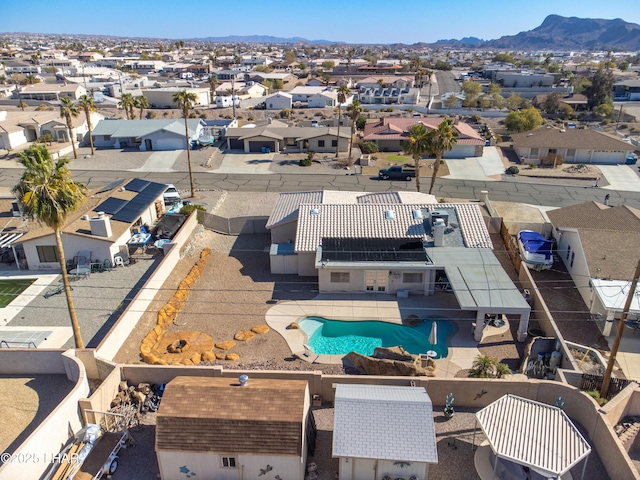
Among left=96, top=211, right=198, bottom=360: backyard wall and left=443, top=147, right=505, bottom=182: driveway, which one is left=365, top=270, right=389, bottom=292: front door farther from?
left=443, top=147, right=505, bottom=182: driveway

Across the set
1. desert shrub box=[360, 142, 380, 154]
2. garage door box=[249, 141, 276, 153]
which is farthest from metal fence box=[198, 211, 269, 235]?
desert shrub box=[360, 142, 380, 154]

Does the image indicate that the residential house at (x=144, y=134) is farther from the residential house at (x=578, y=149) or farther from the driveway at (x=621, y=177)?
the driveway at (x=621, y=177)

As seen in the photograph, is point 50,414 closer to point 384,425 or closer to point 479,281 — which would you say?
point 384,425

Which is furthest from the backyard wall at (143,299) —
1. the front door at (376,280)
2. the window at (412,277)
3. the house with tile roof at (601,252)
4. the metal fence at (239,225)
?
the house with tile roof at (601,252)

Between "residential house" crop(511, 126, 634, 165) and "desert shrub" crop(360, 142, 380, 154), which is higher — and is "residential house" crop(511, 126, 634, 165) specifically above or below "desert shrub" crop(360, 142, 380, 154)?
above

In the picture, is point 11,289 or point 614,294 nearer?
point 614,294

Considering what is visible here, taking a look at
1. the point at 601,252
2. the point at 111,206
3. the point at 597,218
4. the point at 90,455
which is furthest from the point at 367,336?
the point at 111,206
